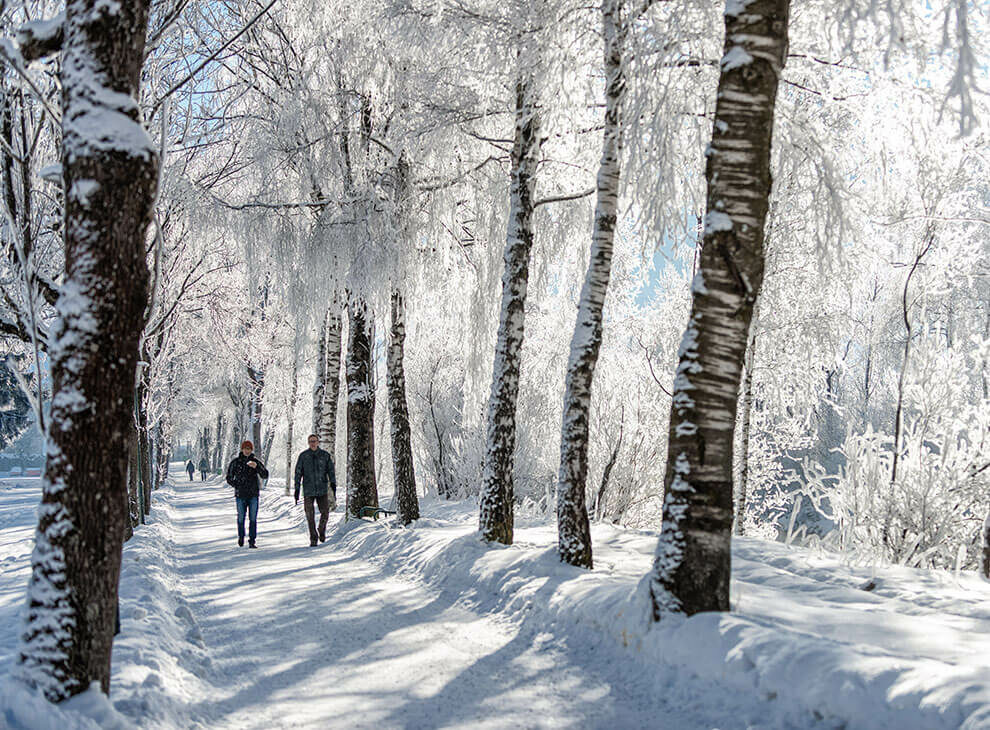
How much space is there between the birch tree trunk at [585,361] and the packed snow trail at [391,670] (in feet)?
5.09

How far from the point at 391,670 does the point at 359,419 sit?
8163 millimetres

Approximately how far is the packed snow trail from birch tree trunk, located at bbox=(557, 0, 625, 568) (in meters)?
1.55

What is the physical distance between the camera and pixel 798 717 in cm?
369

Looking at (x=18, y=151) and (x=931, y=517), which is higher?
(x=18, y=151)

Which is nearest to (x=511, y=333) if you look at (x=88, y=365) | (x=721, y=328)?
(x=721, y=328)

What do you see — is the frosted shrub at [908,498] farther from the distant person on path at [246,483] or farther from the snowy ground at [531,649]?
the distant person on path at [246,483]

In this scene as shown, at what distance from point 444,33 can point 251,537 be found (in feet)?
27.5

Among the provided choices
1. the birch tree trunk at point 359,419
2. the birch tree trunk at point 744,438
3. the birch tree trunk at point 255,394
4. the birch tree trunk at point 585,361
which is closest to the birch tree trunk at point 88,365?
the birch tree trunk at point 585,361

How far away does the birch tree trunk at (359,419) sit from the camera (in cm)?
1303

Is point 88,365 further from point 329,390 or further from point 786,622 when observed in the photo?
point 329,390

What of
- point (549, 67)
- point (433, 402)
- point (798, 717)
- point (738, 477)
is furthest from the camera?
point (433, 402)

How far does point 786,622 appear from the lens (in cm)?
508

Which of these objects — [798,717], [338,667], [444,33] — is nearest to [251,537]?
[338,667]

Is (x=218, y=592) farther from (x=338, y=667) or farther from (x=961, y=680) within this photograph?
(x=961, y=680)
